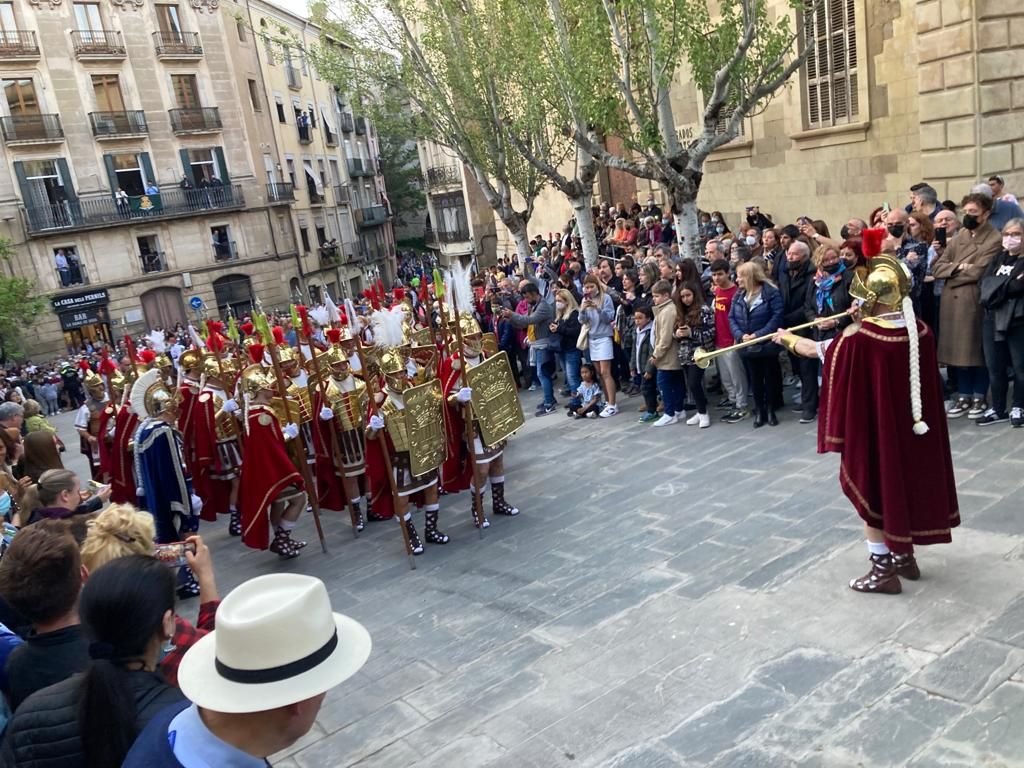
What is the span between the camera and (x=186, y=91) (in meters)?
34.2

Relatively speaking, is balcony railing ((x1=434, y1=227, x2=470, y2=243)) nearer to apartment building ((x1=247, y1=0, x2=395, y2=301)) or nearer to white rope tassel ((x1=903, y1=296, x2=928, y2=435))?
apartment building ((x1=247, y1=0, x2=395, y2=301))

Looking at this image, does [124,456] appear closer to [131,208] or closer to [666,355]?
[666,355]

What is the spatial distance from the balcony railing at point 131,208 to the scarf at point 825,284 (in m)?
30.5

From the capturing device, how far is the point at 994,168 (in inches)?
415

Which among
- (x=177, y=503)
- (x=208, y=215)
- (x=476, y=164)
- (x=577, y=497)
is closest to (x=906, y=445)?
(x=577, y=497)

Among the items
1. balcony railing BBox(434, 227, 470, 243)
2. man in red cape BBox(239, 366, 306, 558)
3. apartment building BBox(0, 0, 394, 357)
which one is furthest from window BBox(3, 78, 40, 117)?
man in red cape BBox(239, 366, 306, 558)

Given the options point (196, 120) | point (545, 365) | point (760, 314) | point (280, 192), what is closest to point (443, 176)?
point (280, 192)

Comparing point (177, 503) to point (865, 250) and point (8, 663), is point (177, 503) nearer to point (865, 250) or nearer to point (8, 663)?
point (8, 663)

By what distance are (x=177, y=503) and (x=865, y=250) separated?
572cm

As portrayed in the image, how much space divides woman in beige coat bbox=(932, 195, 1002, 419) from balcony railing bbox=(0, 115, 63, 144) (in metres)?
32.4

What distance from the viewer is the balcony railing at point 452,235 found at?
4092 centimetres

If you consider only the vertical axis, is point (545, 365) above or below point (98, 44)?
below

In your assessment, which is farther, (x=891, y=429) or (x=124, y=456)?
(x=124, y=456)

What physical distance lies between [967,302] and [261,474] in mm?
6337
